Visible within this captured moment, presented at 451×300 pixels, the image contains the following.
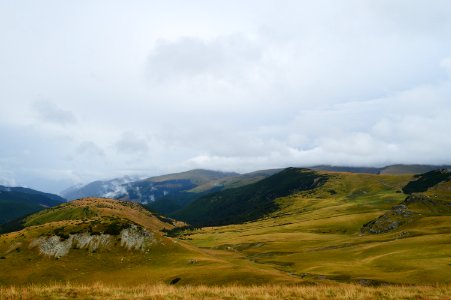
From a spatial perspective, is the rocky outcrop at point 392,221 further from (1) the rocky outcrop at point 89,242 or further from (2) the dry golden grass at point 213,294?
(2) the dry golden grass at point 213,294

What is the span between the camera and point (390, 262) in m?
71.8

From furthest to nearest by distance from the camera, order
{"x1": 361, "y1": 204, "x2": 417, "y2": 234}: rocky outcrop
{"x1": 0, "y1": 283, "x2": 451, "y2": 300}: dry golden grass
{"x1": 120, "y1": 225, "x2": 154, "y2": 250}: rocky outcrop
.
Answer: {"x1": 361, "y1": 204, "x2": 417, "y2": 234}: rocky outcrop → {"x1": 120, "y1": 225, "x2": 154, "y2": 250}: rocky outcrop → {"x1": 0, "y1": 283, "x2": 451, "y2": 300}: dry golden grass

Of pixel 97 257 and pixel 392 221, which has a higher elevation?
pixel 97 257

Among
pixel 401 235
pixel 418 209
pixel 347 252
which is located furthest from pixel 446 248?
pixel 418 209

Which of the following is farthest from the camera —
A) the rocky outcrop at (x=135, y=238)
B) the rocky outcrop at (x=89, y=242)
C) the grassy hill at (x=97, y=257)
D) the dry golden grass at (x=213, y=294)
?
the rocky outcrop at (x=135, y=238)

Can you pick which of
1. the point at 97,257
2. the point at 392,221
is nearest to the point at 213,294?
the point at 97,257

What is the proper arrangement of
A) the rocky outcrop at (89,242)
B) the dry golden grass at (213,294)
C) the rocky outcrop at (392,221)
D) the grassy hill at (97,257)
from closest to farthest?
the dry golden grass at (213,294) < the grassy hill at (97,257) < the rocky outcrop at (89,242) < the rocky outcrop at (392,221)

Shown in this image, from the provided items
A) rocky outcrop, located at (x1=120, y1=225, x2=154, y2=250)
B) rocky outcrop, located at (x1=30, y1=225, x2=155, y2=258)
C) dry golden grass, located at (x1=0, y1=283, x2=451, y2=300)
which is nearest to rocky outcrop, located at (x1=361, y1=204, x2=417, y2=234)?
rocky outcrop, located at (x1=120, y1=225, x2=154, y2=250)

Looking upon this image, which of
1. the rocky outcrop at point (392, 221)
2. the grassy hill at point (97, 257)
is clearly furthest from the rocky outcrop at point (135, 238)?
the rocky outcrop at point (392, 221)

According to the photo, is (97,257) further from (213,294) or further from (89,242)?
(213,294)

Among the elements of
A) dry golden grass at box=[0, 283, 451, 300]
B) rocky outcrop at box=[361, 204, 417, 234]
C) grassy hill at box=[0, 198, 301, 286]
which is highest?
dry golden grass at box=[0, 283, 451, 300]

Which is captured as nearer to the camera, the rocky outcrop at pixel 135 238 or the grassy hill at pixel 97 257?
the grassy hill at pixel 97 257

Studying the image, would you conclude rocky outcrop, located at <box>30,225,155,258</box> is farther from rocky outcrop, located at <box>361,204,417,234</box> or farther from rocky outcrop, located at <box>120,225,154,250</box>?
rocky outcrop, located at <box>361,204,417,234</box>

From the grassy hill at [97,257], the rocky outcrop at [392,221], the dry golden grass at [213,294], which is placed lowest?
the rocky outcrop at [392,221]
